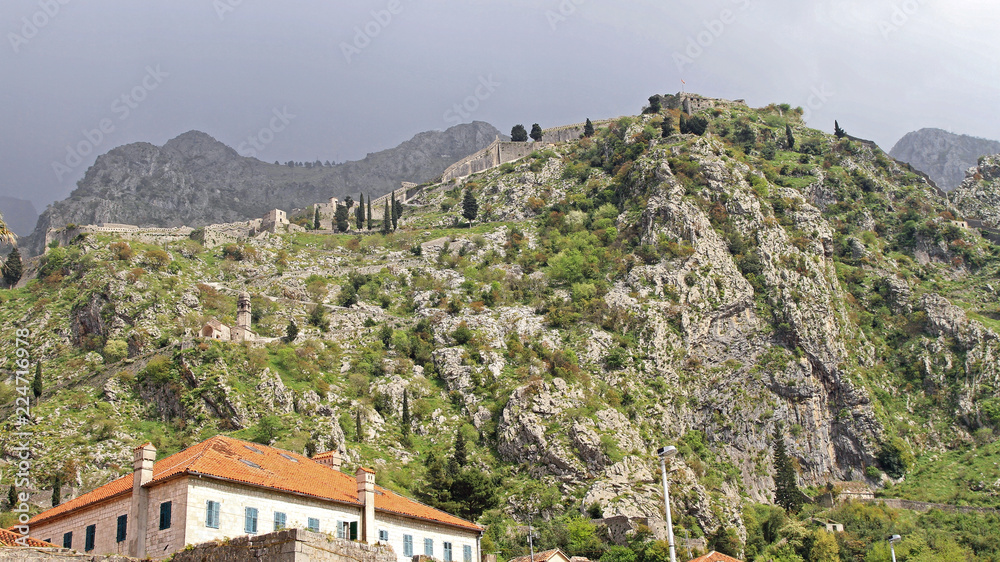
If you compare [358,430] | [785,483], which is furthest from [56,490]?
[785,483]

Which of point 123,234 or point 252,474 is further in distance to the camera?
point 123,234

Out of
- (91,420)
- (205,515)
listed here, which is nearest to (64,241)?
(91,420)

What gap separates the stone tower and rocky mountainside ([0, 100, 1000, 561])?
5.94ft

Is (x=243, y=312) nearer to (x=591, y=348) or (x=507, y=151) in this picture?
(x=591, y=348)

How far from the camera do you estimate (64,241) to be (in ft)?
353

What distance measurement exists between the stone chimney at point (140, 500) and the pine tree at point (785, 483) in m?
54.8

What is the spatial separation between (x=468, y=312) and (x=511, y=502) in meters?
31.7

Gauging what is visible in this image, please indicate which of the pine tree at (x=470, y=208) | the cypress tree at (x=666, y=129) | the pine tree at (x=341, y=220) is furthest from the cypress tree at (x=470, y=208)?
the cypress tree at (x=666, y=129)

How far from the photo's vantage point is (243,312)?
8319 cm

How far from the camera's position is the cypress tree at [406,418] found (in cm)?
7032

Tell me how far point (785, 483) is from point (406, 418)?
33.6 metres

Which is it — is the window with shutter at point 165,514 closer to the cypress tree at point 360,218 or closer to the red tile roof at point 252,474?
the red tile roof at point 252,474

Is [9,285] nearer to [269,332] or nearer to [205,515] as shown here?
[269,332]

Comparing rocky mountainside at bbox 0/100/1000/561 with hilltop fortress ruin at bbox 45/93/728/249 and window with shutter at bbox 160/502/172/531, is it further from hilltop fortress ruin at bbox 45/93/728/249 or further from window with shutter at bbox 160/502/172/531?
window with shutter at bbox 160/502/172/531
